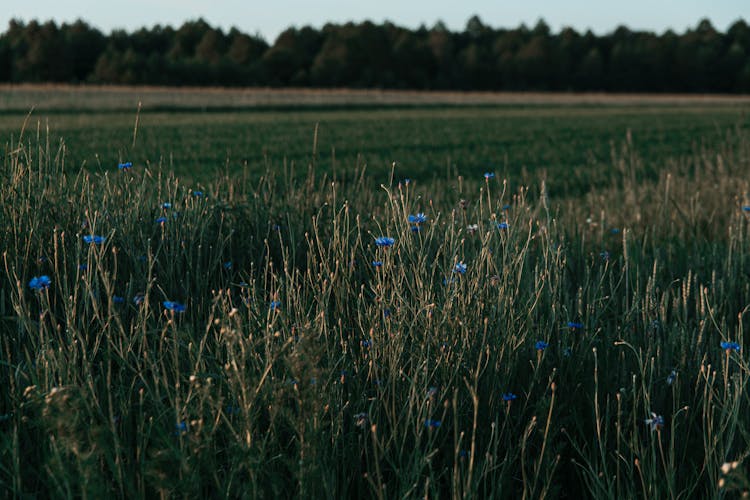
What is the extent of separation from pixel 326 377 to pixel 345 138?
1992 cm

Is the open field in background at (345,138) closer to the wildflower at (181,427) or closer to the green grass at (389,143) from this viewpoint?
the green grass at (389,143)

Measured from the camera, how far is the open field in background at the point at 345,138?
1378cm

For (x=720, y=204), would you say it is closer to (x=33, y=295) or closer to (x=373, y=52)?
(x=33, y=295)

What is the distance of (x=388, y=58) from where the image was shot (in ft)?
308

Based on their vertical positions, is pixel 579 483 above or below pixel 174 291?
below

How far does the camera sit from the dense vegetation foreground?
6.51 feet

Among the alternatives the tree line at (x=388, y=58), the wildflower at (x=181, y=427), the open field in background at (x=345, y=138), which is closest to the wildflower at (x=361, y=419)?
the wildflower at (x=181, y=427)

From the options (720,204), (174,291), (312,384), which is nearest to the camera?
(312,384)

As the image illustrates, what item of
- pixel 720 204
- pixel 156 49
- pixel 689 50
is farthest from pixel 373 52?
pixel 720 204

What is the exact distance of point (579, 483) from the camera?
2600 mm

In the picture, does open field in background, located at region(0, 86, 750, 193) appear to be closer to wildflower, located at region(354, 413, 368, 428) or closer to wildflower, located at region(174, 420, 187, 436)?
wildflower, located at region(354, 413, 368, 428)

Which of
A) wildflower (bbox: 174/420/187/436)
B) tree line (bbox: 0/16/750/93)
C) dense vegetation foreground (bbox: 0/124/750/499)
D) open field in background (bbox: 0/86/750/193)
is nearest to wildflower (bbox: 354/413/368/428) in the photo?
dense vegetation foreground (bbox: 0/124/750/499)

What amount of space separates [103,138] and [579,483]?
57.2 ft

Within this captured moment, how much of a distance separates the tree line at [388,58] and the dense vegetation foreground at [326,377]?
215 feet
